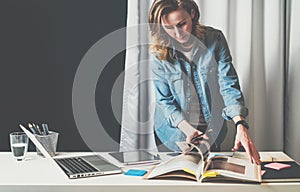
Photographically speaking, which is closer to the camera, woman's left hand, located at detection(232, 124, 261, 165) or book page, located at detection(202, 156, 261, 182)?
book page, located at detection(202, 156, 261, 182)

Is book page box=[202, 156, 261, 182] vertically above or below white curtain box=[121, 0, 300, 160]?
below

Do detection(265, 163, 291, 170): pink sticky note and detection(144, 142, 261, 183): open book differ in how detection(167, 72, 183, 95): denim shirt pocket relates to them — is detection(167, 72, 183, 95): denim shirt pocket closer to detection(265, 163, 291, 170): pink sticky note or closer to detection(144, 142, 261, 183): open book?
detection(144, 142, 261, 183): open book

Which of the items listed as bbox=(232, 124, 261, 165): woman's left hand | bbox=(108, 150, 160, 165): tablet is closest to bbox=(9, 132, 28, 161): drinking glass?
bbox=(108, 150, 160, 165): tablet

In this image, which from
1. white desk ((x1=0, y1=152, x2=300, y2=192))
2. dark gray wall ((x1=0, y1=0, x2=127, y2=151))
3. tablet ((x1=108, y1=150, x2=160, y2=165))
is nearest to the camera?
white desk ((x1=0, y1=152, x2=300, y2=192))

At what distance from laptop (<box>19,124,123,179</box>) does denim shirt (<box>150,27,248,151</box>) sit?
1.19 feet

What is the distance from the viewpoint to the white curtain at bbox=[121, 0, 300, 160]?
177 centimetres

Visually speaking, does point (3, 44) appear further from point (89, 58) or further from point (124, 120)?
point (124, 120)

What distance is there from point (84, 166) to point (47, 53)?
0.66m

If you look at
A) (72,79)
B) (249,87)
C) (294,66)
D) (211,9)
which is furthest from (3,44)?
(294,66)

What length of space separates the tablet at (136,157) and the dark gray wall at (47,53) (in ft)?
1.21

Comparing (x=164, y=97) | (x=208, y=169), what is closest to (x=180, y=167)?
(x=208, y=169)

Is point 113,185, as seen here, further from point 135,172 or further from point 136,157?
point 136,157

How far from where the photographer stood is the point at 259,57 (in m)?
1.81

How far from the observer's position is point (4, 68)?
1.84 meters
